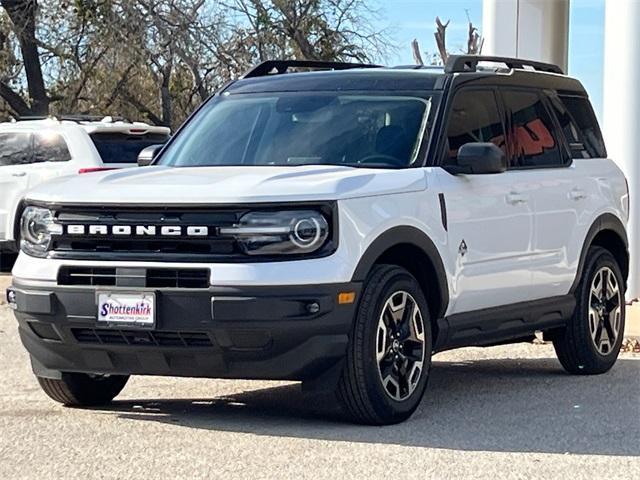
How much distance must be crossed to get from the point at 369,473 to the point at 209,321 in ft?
3.92

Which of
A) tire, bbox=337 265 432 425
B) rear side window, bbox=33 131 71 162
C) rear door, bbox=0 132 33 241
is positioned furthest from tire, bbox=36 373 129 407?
rear door, bbox=0 132 33 241

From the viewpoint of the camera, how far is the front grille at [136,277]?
717 cm

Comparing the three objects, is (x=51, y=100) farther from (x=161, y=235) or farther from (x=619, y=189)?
(x=161, y=235)

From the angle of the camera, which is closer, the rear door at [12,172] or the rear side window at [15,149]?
the rear door at [12,172]

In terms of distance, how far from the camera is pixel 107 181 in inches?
305

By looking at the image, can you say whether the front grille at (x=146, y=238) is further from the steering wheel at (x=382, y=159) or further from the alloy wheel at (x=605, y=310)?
the alloy wheel at (x=605, y=310)

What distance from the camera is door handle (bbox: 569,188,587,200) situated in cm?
948

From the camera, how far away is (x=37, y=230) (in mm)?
7703

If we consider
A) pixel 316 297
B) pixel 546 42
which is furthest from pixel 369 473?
pixel 546 42

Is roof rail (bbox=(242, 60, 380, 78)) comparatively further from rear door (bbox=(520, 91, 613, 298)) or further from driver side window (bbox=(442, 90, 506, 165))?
rear door (bbox=(520, 91, 613, 298))

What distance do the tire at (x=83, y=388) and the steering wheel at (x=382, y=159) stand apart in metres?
1.96

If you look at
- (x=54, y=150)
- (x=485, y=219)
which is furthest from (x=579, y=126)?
(x=54, y=150)

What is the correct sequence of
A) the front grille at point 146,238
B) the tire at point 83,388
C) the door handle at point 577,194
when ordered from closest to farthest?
1. the front grille at point 146,238
2. the tire at point 83,388
3. the door handle at point 577,194

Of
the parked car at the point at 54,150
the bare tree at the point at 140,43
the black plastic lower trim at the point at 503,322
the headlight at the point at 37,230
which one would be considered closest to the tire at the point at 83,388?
the headlight at the point at 37,230
